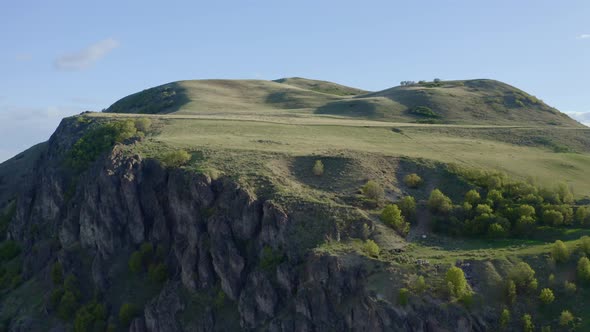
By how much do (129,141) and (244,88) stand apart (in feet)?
332

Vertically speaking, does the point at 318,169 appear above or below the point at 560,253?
above

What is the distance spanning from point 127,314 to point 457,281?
37.5 meters

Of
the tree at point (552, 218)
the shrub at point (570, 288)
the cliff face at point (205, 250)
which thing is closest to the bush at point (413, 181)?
the cliff face at point (205, 250)

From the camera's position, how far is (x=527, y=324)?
41.7 metres

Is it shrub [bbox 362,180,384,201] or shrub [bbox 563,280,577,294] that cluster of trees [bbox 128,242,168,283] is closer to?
shrub [bbox 362,180,384,201]

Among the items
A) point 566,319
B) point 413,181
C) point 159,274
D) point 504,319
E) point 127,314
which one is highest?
point 413,181

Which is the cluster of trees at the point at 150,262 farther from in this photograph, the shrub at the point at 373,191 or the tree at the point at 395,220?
the tree at the point at 395,220

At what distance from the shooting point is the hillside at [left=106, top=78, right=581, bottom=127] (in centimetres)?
11969

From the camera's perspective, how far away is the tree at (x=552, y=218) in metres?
55.7

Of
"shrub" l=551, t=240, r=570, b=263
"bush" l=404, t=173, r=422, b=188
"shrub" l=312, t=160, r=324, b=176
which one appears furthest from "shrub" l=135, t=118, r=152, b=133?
"shrub" l=551, t=240, r=570, b=263

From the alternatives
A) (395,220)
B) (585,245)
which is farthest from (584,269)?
(395,220)

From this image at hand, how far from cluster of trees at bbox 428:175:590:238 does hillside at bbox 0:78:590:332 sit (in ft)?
0.56

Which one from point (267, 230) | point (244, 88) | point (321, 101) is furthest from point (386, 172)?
point (244, 88)

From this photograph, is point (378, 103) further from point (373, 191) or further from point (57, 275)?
point (57, 275)
